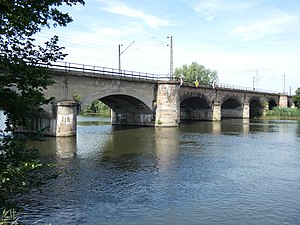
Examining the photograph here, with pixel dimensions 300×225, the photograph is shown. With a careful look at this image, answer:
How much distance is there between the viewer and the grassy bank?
78.6 metres

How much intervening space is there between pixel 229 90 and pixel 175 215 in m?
60.4

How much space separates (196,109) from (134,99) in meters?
25.4

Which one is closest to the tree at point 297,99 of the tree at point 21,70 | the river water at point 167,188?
the river water at point 167,188

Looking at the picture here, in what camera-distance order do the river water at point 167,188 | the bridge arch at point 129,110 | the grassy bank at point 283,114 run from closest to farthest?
1. the river water at point 167,188
2. the bridge arch at point 129,110
3. the grassy bank at point 283,114

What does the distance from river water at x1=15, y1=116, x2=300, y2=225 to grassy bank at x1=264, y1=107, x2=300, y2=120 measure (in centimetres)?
5816

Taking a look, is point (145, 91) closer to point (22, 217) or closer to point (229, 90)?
point (229, 90)

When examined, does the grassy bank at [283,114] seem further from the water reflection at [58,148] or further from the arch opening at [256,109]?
the water reflection at [58,148]

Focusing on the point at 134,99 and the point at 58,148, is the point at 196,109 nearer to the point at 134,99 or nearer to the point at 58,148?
the point at 134,99

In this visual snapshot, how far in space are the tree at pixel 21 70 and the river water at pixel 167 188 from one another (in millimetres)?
1351

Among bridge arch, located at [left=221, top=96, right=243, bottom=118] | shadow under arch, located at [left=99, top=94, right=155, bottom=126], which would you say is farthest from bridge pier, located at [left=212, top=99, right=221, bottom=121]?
shadow under arch, located at [left=99, top=94, right=155, bottom=126]

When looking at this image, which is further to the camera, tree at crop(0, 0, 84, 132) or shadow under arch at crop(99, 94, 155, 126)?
shadow under arch at crop(99, 94, 155, 126)

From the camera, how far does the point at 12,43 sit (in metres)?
7.72

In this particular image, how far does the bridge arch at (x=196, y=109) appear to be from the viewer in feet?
207

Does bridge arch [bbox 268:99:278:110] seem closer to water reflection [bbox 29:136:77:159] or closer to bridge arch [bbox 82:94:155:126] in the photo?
bridge arch [bbox 82:94:155:126]
